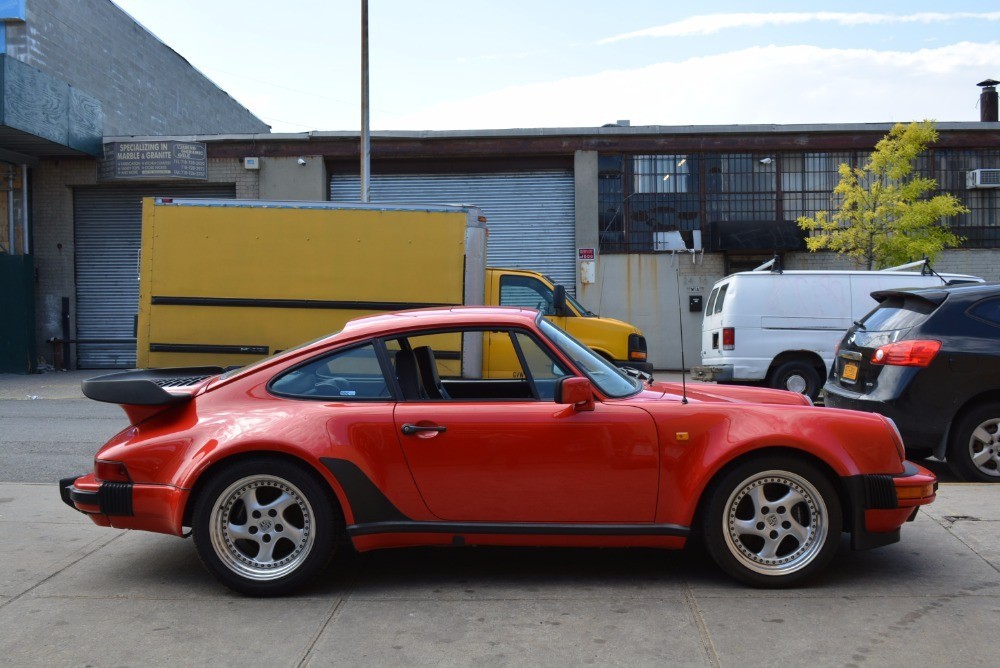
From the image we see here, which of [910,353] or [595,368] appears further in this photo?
[910,353]

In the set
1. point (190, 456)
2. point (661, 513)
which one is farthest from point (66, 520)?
point (661, 513)

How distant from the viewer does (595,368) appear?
475cm

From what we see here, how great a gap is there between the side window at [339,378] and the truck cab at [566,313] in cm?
778

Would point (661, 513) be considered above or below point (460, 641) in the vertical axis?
above

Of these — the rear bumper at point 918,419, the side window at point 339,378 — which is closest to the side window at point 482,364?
the side window at point 339,378

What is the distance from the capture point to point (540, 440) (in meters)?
4.37

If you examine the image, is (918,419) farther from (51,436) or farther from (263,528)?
(51,436)

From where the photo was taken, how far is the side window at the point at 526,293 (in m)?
12.6

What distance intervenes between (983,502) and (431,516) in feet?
13.1

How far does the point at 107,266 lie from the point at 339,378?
65.1ft

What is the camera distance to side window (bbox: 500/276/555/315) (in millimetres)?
12609

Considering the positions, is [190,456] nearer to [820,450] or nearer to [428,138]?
[820,450]

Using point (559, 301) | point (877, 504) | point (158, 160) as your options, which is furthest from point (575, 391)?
point (158, 160)

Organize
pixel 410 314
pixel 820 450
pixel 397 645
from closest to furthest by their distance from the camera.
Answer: pixel 397 645, pixel 820 450, pixel 410 314
